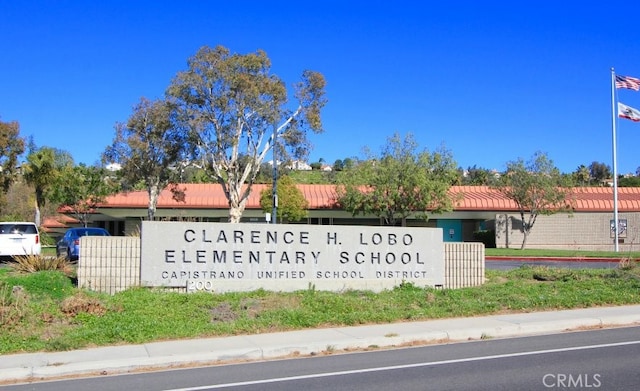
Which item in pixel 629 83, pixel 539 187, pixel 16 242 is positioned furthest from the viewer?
pixel 539 187

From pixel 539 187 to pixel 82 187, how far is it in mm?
31574

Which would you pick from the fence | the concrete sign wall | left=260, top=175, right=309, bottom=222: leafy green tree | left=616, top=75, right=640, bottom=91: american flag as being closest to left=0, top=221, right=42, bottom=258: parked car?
the fence

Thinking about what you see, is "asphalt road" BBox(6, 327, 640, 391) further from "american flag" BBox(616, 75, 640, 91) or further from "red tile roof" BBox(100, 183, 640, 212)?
"red tile roof" BBox(100, 183, 640, 212)

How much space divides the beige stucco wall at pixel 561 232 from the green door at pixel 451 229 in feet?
15.3

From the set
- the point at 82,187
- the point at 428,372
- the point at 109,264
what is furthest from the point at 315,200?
the point at 428,372

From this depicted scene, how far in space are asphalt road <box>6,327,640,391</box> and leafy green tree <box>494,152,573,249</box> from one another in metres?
33.0

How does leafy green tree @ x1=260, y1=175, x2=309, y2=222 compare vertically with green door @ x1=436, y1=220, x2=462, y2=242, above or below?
above

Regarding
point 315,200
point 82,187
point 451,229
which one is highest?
point 82,187

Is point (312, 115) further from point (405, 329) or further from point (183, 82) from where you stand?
point (405, 329)

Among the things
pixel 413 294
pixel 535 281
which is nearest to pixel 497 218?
pixel 535 281

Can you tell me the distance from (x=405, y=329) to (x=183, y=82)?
24889mm

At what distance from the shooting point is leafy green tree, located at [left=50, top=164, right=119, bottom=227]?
1766 inches

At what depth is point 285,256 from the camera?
15.4 meters

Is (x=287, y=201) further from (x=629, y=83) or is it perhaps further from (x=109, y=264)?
(x=109, y=264)
